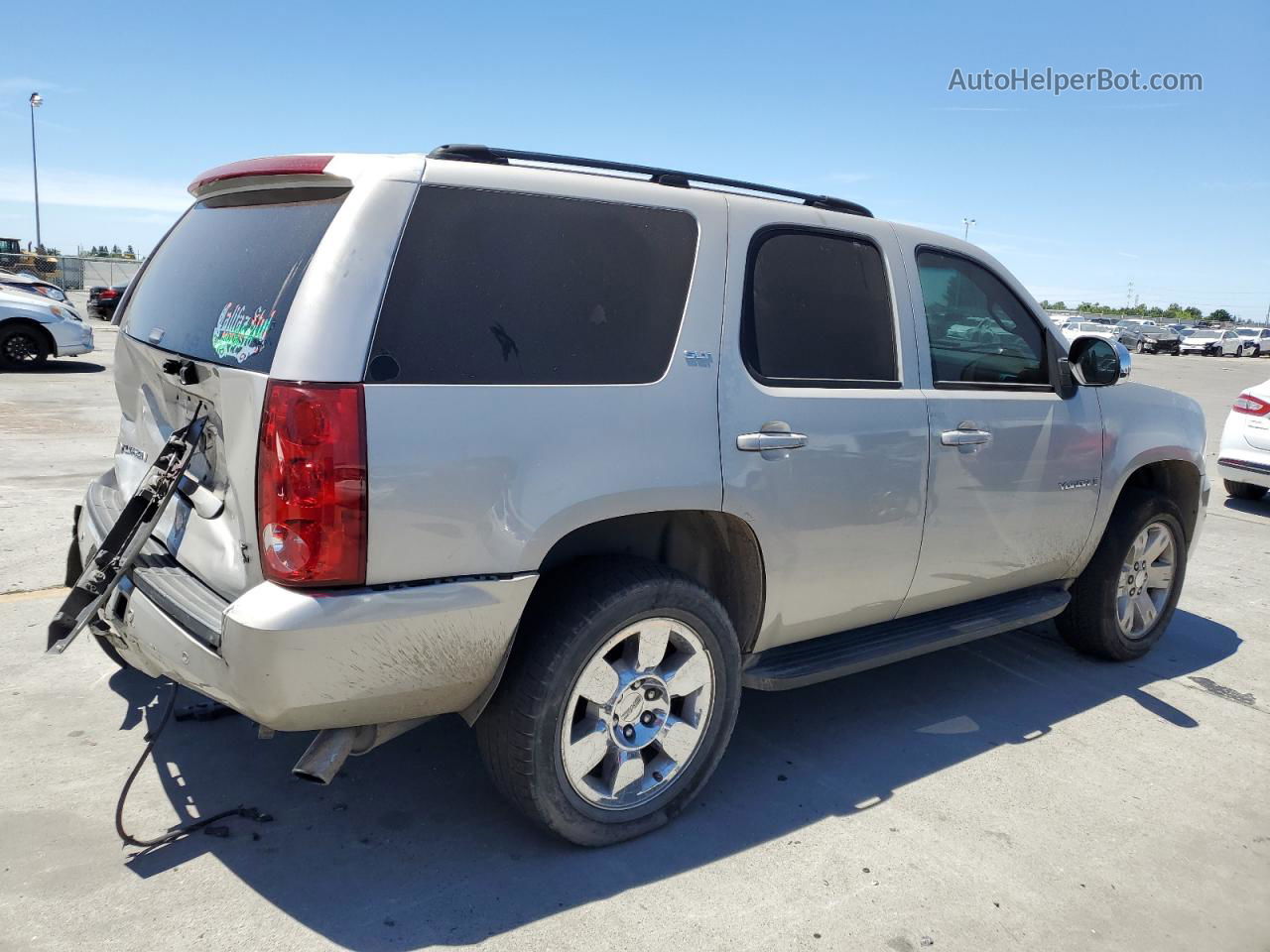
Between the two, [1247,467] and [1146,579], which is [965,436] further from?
[1247,467]

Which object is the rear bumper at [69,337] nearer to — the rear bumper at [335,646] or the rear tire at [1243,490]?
the rear bumper at [335,646]

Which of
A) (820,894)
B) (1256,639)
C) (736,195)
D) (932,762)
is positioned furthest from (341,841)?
(1256,639)

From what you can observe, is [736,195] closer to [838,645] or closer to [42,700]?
[838,645]

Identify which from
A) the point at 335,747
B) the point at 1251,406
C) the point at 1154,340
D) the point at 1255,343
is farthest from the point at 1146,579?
the point at 1255,343

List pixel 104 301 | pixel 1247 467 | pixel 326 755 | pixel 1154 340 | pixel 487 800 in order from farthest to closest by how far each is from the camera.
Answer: pixel 1154 340 → pixel 104 301 → pixel 1247 467 → pixel 487 800 → pixel 326 755

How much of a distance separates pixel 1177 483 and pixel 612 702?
366 cm

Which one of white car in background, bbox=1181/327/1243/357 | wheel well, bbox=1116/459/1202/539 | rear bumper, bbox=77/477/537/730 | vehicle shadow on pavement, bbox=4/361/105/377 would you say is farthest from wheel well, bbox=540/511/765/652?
white car in background, bbox=1181/327/1243/357

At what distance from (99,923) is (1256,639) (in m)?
5.61

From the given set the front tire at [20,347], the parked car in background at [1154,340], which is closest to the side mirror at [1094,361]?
the front tire at [20,347]

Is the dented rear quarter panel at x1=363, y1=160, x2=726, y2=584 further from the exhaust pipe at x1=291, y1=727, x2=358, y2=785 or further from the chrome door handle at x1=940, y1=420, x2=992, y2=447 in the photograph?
the chrome door handle at x1=940, y1=420, x2=992, y2=447

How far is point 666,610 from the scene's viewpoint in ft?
9.71

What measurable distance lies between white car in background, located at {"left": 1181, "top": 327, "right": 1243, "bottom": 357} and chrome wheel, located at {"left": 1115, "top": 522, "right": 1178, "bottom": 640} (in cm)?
5344

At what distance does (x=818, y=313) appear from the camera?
3.41m

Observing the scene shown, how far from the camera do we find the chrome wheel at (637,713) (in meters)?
2.90
